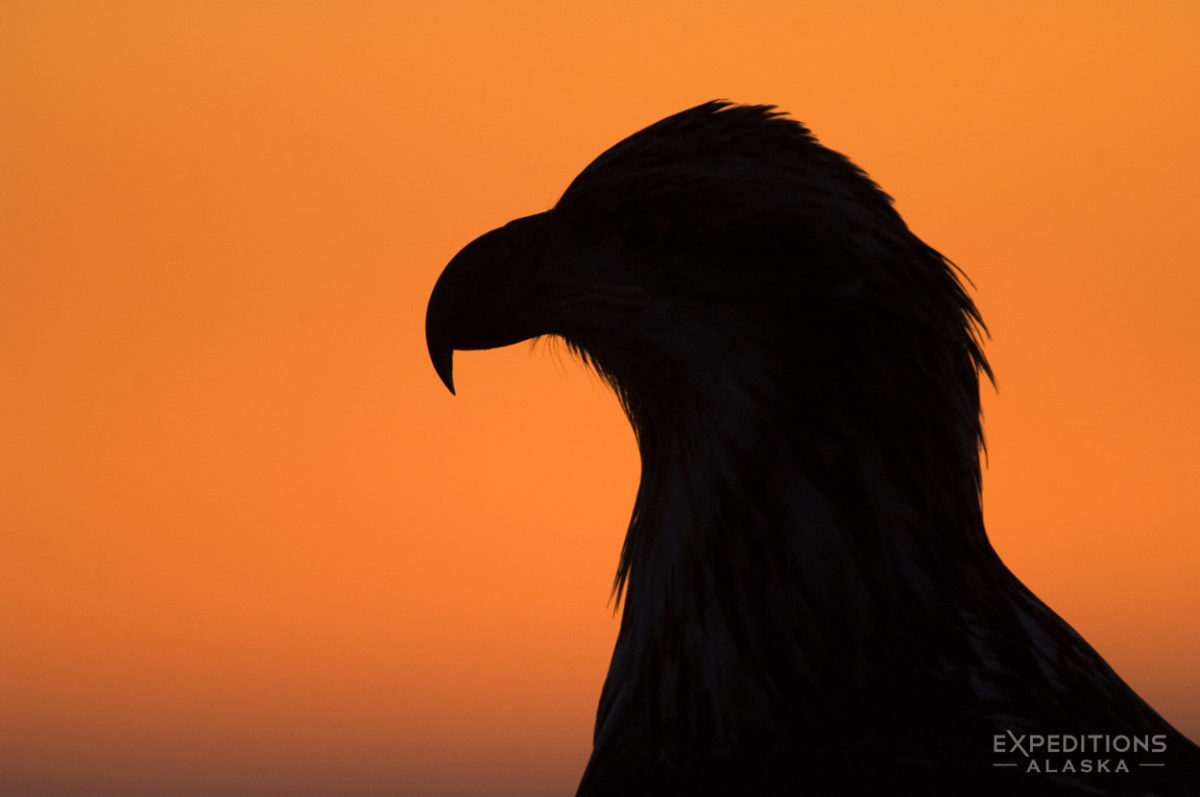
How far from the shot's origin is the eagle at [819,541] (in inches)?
153

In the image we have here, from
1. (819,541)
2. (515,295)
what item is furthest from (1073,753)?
(515,295)

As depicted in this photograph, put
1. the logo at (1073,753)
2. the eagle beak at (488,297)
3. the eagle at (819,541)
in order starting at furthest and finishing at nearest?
the eagle beak at (488,297) → the eagle at (819,541) → the logo at (1073,753)

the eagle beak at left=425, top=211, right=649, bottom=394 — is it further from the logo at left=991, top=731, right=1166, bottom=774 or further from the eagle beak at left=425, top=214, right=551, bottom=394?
the logo at left=991, top=731, right=1166, bottom=774

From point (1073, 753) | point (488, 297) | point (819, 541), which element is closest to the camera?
point (1073, 753)

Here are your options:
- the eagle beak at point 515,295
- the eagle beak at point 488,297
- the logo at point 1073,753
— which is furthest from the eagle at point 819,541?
the eagle beak at point 488,297

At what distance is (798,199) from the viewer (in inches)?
164

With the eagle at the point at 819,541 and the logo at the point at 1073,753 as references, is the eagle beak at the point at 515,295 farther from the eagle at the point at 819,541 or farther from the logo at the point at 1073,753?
the logo at the point at 1073,753

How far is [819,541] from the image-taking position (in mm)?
4012

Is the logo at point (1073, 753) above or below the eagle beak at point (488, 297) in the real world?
below

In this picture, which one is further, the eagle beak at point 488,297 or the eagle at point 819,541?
the eagle beak at point 488,297

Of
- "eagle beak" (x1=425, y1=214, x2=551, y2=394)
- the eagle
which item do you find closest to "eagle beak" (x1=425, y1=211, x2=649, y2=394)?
"eagle beak" (x1=425, y1=214, x2=551, y2=394)

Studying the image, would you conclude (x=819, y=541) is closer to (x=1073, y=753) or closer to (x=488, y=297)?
(x=1073, y=753)

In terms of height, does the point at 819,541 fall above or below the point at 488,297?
below

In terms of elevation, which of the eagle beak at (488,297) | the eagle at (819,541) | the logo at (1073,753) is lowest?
the logo at (1073,753)
